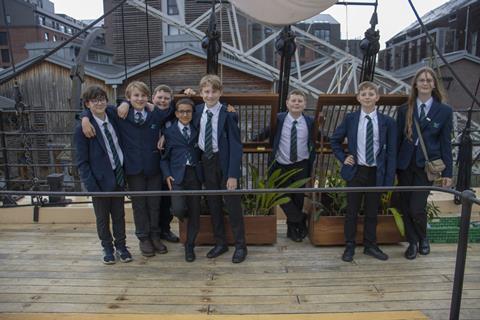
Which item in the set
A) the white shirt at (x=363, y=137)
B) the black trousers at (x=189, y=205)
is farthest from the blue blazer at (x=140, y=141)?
the white shirt at (x=363, y=137)

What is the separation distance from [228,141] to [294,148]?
56 cm

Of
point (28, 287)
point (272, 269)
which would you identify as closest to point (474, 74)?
point (272, 269)

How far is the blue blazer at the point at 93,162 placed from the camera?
9.16 ft

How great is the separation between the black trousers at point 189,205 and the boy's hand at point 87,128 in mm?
657

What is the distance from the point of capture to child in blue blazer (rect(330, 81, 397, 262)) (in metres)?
2.92

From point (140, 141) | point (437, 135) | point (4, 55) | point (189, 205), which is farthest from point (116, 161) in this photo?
point (4, 55)

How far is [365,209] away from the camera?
305 cm

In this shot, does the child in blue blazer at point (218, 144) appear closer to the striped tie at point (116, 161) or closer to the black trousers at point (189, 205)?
the black trousers at point (189, 205)

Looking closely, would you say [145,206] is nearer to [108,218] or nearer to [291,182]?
[108,218]

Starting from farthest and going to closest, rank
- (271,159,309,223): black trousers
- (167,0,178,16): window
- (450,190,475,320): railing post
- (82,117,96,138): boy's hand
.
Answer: (167,0,178,16): window
(271,159,309,223): black trousers
(82,117,96,138): boy's hand
(450,190,475,320): railing post

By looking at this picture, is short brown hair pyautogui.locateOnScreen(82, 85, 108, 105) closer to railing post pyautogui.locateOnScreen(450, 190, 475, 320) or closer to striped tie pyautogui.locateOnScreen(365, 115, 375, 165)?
striped tie pyautogui.locateOnScreen(365, 115, 375, 165)

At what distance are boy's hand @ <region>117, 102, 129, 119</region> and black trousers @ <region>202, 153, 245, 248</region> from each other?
24.2 inches

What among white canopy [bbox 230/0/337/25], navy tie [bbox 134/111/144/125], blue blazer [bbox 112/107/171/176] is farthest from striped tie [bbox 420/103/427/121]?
navy tie [bbox 134/111/144/125]

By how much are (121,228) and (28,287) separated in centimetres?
→ 68
